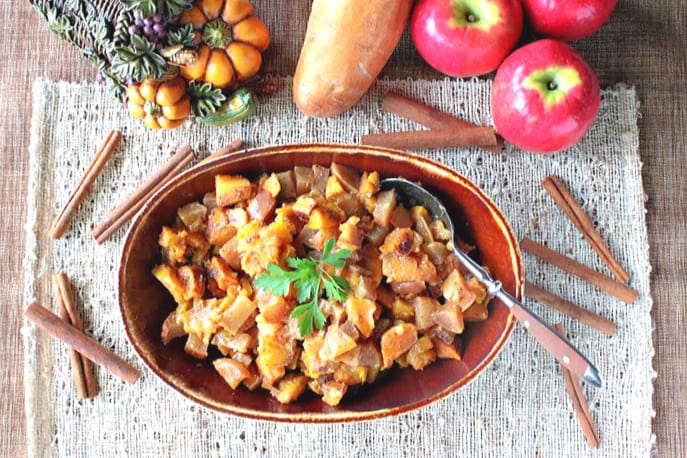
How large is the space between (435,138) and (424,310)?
63cm

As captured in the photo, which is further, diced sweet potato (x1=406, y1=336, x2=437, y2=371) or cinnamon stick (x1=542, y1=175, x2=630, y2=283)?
cinnamon stick (x1=542, y1=175, x2=630, y2=283)

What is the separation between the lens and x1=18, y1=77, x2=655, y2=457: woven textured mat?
2309 millimetres

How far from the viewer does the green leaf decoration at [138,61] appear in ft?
6.77

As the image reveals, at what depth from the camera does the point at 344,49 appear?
7.16 feet

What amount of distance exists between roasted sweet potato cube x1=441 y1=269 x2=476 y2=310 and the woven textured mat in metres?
0.41

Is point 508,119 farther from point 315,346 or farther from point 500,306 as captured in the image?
point 315,346

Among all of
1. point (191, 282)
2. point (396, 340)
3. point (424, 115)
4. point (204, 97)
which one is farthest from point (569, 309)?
point (204, 97)

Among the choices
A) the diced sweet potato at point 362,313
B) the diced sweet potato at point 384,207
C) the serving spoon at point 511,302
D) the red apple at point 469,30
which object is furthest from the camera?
the red apple at point 469,30

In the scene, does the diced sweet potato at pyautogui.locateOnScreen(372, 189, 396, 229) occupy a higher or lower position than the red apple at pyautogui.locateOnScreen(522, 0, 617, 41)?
lower

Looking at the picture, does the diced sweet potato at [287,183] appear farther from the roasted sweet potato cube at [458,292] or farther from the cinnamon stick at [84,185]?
the cinnamon stick at [84,185]

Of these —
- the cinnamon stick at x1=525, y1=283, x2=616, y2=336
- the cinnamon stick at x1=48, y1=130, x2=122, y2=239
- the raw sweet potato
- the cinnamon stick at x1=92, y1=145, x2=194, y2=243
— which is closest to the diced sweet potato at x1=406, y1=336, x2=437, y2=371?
the cinnamon stick at x1=525, y1=283, x2=616, y2=336

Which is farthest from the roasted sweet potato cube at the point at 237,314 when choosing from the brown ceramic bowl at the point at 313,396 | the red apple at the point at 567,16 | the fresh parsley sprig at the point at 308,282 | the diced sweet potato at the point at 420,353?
the red apple at the point at 567,16

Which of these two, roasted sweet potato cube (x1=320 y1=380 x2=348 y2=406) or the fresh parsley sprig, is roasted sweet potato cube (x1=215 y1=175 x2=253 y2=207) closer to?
the fresh parsley sprig

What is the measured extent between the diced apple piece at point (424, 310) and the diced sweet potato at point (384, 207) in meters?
0.25
